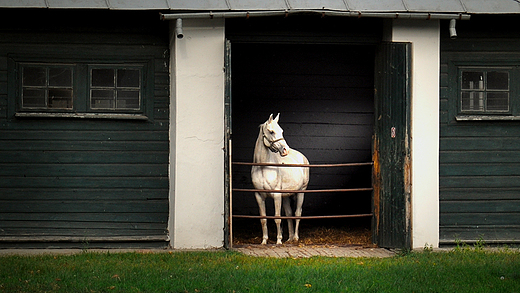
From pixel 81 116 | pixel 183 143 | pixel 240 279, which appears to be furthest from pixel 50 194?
pixel 240 279

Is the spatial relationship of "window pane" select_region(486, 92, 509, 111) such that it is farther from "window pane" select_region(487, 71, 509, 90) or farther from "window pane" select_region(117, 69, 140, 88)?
"window pane" select_region(117, 69, 140, 88)

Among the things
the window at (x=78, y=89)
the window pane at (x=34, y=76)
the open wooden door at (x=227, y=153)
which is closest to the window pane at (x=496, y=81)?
the open wooden door at (x=227, y=153)

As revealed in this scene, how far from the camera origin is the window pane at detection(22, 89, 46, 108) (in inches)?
413

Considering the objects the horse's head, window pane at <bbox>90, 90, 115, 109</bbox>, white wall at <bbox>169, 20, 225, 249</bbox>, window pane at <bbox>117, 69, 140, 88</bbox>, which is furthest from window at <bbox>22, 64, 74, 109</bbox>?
the horse's head

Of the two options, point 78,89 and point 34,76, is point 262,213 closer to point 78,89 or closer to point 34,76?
point 78,89

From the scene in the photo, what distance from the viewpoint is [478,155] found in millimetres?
10859

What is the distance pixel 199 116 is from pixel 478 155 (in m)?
4.18

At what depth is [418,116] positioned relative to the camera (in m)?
10.5

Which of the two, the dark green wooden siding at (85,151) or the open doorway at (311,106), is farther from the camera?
the open doorway at (311,106)

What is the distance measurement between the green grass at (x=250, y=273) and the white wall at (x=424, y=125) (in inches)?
32.9

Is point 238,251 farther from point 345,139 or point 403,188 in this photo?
point 345,139

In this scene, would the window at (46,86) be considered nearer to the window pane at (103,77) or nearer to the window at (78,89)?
the window at (78,89)

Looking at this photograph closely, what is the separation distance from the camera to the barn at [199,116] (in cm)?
1025

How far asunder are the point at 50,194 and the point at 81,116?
121 centimetres
